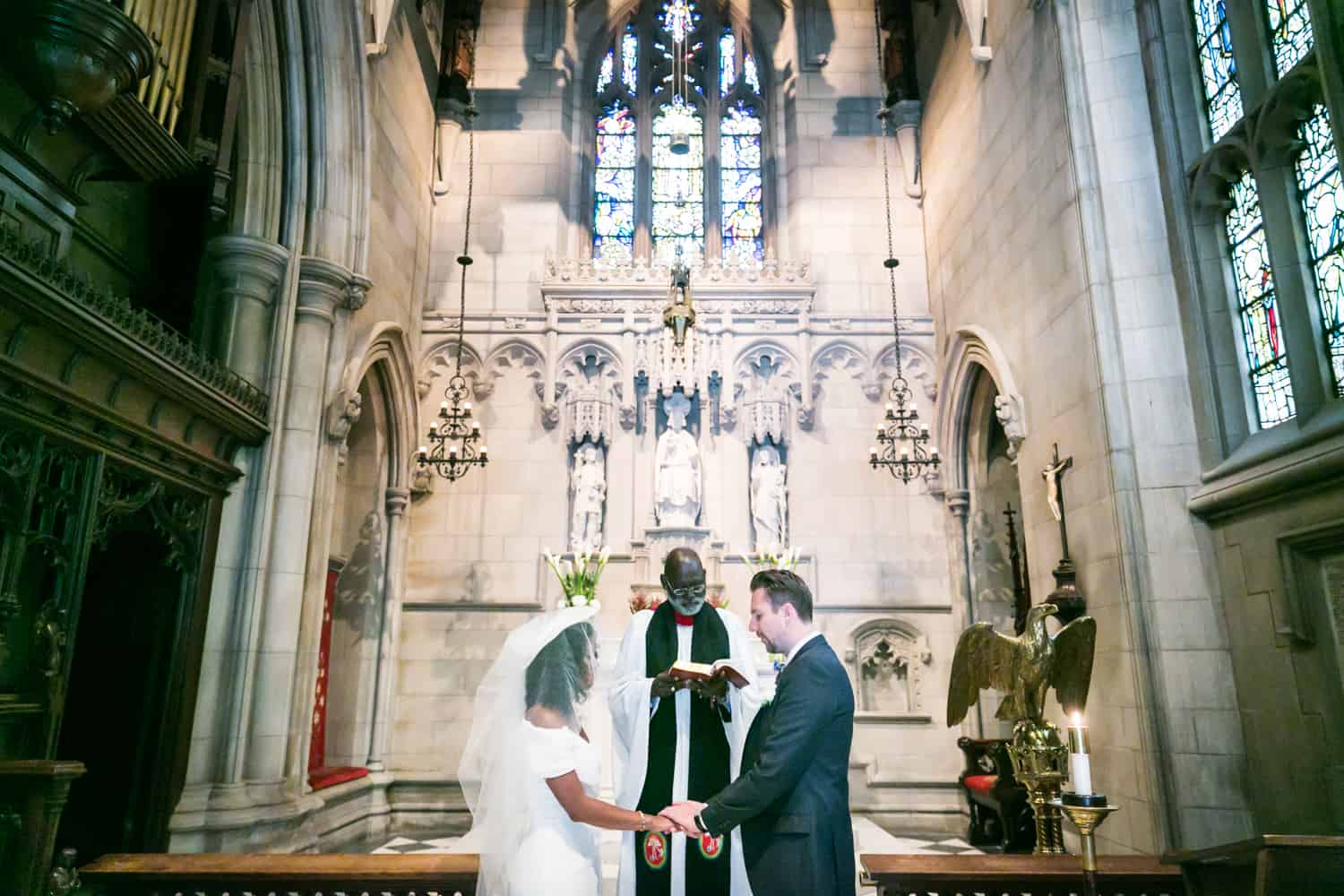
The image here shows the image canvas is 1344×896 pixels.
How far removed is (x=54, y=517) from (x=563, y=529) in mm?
5756

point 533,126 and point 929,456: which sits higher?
point 533,126

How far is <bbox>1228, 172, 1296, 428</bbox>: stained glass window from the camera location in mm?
5492

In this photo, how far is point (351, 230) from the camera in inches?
322

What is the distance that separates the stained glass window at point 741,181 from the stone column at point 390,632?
5478 mm

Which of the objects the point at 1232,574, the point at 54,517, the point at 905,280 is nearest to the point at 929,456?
the point at 905,280

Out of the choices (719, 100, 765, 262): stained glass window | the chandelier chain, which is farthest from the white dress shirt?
(719, 100, 765, 262): stained glass window

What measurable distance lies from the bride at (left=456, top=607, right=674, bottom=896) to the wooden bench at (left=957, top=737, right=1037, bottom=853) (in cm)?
497

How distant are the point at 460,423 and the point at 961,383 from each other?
5.72 metres

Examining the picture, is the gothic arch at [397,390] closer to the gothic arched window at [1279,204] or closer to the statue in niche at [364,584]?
the statue in niche at [364,584]

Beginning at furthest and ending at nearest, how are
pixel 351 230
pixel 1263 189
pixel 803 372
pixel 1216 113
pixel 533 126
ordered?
1. pixel 533 126
2. pixel 803 372
3. pixel 351 230
4. pixel 1216 113
5. pixel 1263 189

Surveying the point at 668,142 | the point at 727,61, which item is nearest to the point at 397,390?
the point at 668,142

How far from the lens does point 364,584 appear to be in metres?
9.45

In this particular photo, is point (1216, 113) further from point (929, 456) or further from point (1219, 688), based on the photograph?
point (929, 456)

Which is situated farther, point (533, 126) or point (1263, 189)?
point (533, 126)
